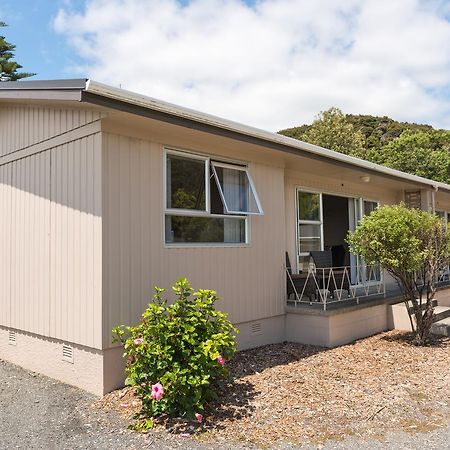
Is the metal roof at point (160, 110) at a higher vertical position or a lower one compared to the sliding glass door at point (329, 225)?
higher

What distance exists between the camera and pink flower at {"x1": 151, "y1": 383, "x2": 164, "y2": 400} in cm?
386

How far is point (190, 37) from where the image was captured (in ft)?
25.8

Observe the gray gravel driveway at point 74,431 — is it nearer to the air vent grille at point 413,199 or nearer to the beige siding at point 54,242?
the beige siding at point 54,242

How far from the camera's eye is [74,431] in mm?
3922

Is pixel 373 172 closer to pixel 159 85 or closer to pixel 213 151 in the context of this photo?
pixel 213 151

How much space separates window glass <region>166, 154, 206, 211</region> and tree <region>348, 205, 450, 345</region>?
268 cm

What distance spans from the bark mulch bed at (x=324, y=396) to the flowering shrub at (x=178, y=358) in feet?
0.65

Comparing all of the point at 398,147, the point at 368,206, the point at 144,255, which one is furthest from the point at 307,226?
the point at 398,147

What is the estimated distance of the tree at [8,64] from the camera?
71.2 ft

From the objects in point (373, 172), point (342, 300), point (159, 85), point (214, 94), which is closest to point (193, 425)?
point (342, 300)

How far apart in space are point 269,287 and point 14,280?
3679 mm

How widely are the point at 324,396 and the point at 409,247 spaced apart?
297cm

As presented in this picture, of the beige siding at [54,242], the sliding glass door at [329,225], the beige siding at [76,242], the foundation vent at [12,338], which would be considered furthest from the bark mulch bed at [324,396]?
the sliding glass door at [329,225]

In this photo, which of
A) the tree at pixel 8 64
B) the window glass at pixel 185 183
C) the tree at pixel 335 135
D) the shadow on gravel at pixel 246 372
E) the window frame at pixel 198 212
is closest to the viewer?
the shadow on gravel at pixel 246 372
